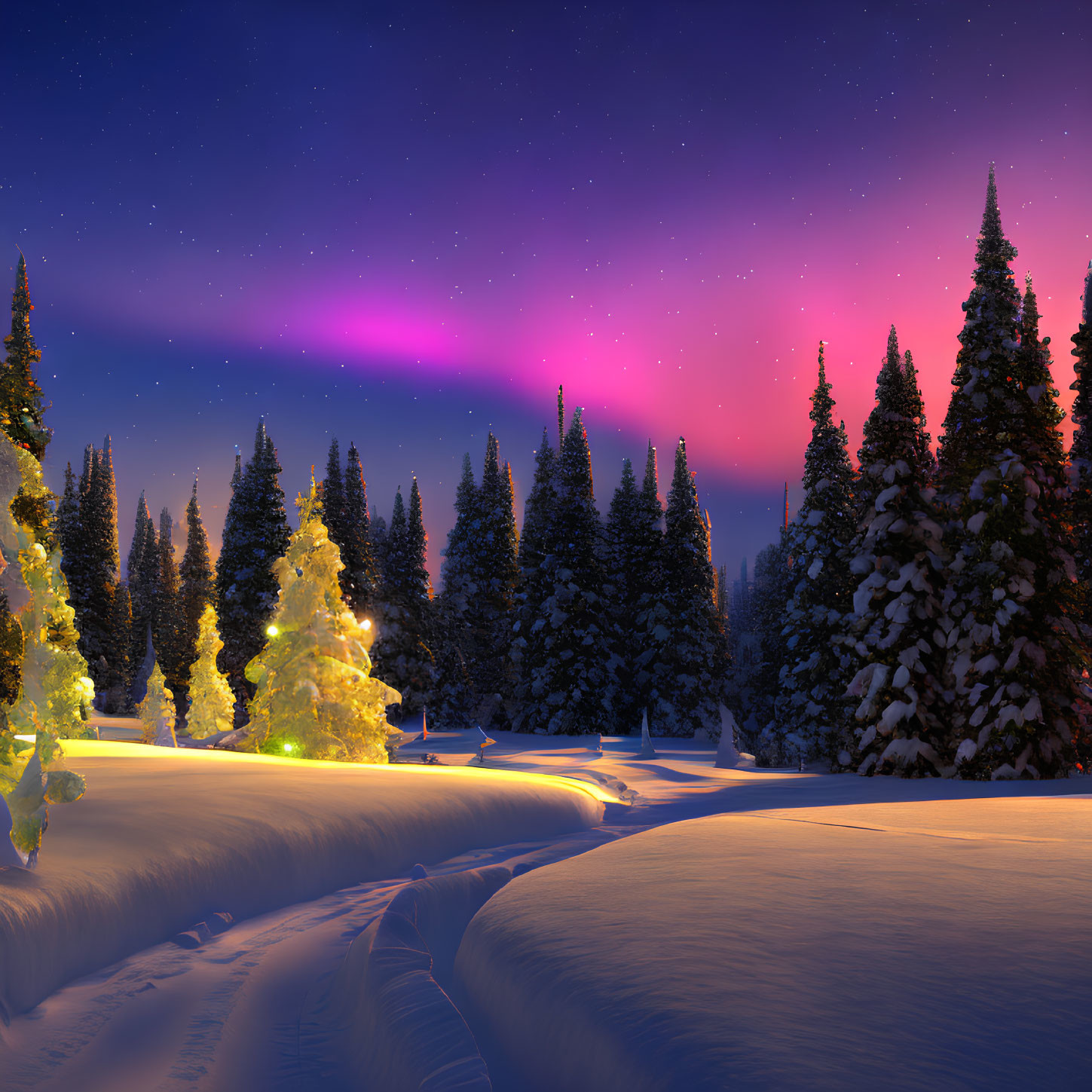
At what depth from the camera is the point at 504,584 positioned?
163 ft

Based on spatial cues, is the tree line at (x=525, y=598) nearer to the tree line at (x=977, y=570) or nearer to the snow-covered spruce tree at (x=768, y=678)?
the snow-covered spruce tree at (x=768, y=678)

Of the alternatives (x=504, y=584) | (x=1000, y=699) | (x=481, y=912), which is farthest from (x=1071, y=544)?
(x=504, y=584)

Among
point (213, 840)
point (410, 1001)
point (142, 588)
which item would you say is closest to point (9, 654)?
point (213, 840)

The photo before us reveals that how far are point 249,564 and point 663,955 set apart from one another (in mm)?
41064

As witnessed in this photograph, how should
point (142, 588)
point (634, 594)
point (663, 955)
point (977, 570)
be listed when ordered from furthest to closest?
point (142, 588)
point (634, 594)
point (977, 570)
point (663, 955)

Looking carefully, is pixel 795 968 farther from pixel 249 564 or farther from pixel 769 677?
pixel 249 564

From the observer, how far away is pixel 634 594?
44969mm

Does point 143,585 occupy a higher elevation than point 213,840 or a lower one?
higher

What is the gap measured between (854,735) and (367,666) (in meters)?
15.1

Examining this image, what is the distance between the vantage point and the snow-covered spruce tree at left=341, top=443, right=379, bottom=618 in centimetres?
4131

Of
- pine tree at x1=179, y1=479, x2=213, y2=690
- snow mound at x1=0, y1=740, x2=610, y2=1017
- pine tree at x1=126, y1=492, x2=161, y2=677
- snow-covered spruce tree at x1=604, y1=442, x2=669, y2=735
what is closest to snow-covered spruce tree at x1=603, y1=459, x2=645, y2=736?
snow-covered spruce tree at x1=604, y1=442, x2=669, y2=735

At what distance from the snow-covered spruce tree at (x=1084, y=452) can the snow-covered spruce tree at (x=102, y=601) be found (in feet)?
178

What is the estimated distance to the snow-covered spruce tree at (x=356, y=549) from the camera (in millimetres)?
41312

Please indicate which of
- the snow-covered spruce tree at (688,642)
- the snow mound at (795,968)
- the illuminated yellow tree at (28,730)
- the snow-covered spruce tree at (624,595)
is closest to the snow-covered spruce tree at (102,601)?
the snow-covered spruce tree at (624,595)
